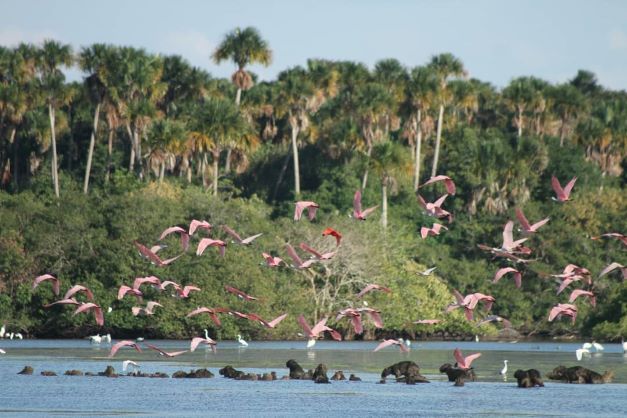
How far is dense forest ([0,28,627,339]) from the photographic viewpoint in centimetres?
7688

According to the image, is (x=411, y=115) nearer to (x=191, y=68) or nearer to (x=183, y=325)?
(x=191, y=68)

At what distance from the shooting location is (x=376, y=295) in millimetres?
79938

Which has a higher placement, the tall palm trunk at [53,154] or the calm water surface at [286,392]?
the tall palm trunk at [53,154]

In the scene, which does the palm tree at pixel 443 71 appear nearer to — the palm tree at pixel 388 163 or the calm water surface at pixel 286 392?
the palm tree at pixel 388 163

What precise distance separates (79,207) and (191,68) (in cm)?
2028

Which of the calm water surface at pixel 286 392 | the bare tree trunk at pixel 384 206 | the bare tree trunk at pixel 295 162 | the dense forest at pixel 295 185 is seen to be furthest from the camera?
the bare tree trunk at pixel 295 162

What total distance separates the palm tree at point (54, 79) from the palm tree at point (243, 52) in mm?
9326

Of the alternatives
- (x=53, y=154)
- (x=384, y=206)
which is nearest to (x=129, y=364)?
(x=384, y=206)

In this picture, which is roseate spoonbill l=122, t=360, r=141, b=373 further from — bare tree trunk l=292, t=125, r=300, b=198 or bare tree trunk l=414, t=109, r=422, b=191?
bare tree trunk l=414, t=109, r=422, b=191

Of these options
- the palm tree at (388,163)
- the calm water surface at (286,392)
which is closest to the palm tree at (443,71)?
the palm tree at (388,163)

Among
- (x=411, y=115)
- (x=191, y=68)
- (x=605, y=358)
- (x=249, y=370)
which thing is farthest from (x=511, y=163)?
(x=249, y=370)

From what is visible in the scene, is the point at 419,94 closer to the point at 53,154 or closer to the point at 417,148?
the point at 417,148

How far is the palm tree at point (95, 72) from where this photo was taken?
3501 inches

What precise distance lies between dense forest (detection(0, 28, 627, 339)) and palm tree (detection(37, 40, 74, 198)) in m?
0.14
